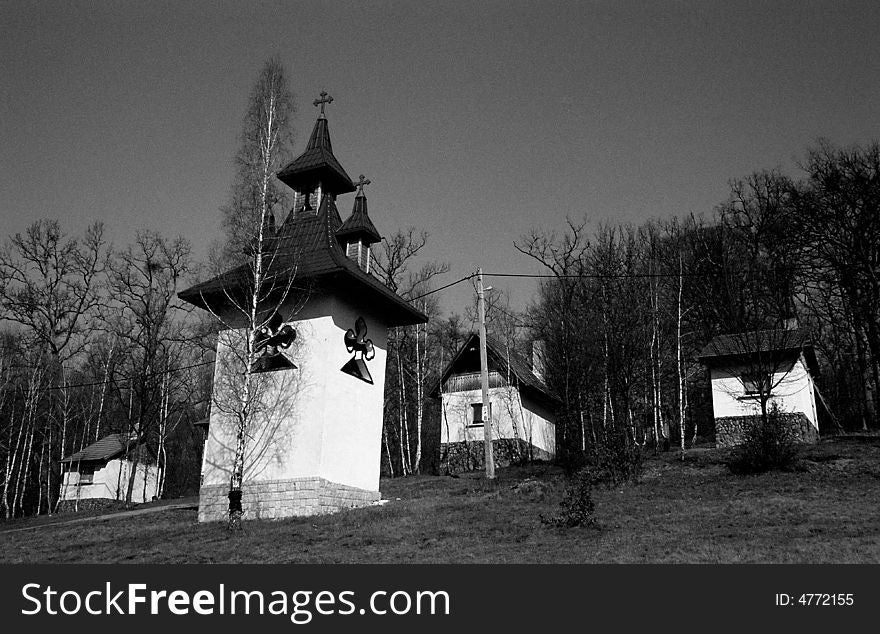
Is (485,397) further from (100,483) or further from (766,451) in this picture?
(100,483)

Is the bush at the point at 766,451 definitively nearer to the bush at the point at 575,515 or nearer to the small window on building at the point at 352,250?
the bush at the point at 575,515

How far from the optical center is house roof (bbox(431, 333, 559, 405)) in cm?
3244

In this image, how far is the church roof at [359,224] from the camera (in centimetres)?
2255

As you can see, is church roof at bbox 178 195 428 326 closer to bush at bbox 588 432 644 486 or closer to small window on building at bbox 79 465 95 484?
bush at bbox 588 432 644 486

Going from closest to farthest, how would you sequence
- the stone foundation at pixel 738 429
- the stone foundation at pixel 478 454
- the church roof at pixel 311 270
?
the church roof at pixel 311 270 < the stone foundation at pixel 738 429 < the stone foundation at pixel 478 454

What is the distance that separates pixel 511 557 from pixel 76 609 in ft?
19.3

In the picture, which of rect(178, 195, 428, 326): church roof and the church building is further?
rect(178, 195, 428, 326): church roof

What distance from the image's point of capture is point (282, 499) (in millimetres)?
17969

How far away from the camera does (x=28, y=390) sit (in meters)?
34.8

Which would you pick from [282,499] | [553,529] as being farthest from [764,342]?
[282,499]

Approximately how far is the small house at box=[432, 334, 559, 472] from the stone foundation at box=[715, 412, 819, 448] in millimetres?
7654

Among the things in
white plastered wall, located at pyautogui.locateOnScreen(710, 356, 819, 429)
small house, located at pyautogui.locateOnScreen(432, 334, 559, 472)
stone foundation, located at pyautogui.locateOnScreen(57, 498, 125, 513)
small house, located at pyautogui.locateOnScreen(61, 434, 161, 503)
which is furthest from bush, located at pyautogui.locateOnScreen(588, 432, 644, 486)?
stone foundation, located at pyautogui.locateOnScreen(57, 498, 125, 513)

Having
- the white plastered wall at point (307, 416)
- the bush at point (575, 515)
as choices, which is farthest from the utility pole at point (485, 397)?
the bush at point (575, 515)

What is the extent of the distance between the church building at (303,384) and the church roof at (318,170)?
50.5 inches
